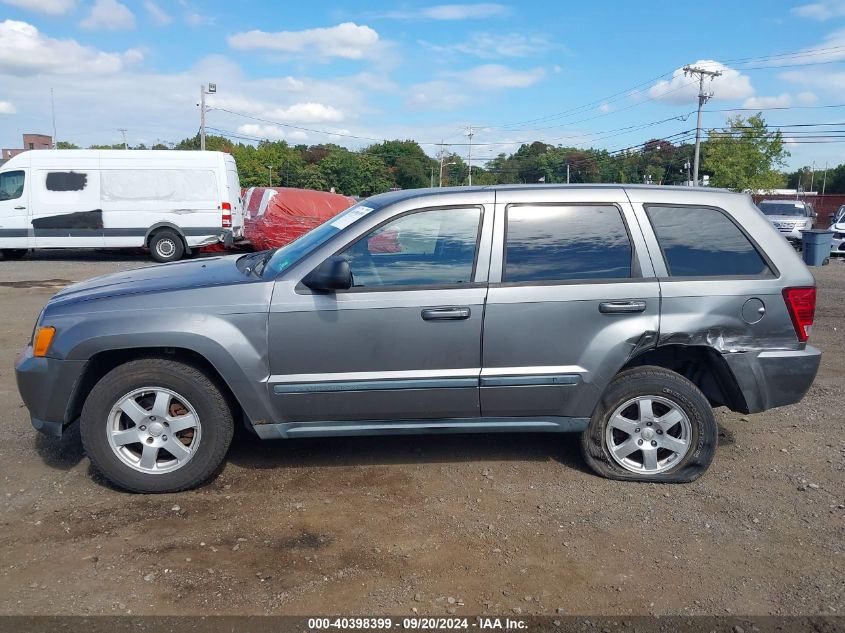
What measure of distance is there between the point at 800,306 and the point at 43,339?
442 cm

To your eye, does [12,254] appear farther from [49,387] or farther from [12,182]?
[49,387]

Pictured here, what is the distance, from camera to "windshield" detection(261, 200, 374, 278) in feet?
13.8

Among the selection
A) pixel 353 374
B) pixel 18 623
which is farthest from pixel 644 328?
pixel 18 623

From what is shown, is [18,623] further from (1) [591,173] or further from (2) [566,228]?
(1) [591,173]

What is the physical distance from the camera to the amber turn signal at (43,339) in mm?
4020

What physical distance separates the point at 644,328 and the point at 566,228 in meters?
0.75

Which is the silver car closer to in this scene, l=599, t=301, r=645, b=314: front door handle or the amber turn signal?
l=599, t=301, r=645, b=314: front door handle

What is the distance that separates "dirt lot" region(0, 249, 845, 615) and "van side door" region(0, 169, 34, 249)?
41.6 feet

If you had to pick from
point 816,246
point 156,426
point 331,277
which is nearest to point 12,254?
point 156,426

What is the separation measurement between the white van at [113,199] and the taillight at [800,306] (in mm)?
13153

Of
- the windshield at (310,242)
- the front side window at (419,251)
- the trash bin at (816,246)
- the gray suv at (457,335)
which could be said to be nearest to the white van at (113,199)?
the windshield at (310,242)

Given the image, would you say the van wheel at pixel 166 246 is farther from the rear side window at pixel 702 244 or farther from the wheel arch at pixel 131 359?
the rear side window at pixel 702 244

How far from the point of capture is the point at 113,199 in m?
15.9

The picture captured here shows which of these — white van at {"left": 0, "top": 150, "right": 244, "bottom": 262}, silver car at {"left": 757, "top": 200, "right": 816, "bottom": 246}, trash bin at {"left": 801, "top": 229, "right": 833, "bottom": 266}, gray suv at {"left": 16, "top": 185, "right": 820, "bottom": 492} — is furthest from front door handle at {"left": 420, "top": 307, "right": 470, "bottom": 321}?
silver car at {"left": 757, "top": 200, "right": 816, "bottom": 246}
